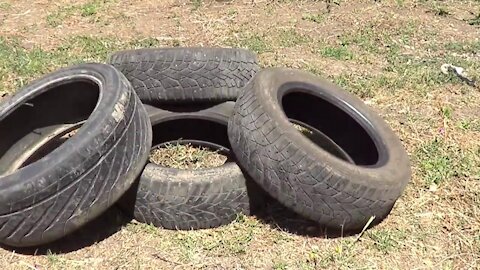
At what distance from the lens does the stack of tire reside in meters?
3.59

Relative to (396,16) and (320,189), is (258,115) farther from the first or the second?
(396,16)

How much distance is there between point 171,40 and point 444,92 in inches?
119

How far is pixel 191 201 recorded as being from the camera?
4051mm

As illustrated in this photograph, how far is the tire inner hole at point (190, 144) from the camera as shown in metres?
5.07

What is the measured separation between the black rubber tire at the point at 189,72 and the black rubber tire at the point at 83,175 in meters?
0.67

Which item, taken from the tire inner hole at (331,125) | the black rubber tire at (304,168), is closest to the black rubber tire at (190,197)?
the black rubber tire at (304,168)

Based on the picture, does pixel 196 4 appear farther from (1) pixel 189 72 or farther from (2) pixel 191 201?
(2) pixel 191 201

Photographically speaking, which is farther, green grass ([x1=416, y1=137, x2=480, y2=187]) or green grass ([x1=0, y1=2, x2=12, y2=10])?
green grass ([x1=0, y1=2, x2=12, y2=10])

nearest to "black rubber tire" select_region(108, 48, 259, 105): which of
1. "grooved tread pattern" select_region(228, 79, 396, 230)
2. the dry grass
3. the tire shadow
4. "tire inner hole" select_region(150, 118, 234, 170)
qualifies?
"tire inner hole" select_region(150, 118, 234, 170)

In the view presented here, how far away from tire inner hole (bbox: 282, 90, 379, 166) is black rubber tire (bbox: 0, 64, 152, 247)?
4.38ft

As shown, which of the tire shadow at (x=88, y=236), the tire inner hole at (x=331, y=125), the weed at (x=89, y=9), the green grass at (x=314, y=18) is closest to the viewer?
the tire shadow at (x=88, y=236)

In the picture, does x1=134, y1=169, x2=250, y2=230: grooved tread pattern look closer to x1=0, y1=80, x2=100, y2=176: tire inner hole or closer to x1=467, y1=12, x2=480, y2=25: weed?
x1=0, y1=80, x2=100, y2=176: tire inner hole

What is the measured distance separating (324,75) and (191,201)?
2.66 metres

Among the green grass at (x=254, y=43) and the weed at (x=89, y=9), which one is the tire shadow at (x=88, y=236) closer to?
the green grass at (x=254, y=43)
